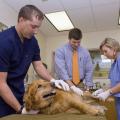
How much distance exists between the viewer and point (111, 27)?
5.00m

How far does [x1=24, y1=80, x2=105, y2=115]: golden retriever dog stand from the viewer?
115 cm

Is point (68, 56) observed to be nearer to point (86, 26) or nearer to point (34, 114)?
point (34, 114)

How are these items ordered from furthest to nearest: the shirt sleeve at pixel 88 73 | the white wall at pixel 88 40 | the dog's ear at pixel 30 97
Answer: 1. the white wall at pixel 88 40
2. the shirt sleeve at pixel 88 73
3. the dog's ear at pixel 30 97

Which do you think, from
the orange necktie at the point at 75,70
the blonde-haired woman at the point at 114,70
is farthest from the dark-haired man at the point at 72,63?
the blonde-haired woman at the point at 114,70

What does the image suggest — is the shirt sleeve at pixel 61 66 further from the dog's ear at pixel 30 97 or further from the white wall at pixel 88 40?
the white wall at pixel 88 40

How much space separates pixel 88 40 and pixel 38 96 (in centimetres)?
435

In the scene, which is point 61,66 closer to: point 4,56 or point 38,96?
point 4,56

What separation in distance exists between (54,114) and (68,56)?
1483 millimetres


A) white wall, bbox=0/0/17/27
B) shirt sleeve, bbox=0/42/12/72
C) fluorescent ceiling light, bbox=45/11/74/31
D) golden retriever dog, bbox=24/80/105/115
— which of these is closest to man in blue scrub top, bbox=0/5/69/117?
shirt sleeve, bbox=0/42/12/72

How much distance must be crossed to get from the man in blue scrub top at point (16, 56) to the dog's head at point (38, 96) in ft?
0.46

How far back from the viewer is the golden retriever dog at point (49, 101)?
115cm

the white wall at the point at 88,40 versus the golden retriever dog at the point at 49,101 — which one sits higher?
the white wall at the point at 88,40

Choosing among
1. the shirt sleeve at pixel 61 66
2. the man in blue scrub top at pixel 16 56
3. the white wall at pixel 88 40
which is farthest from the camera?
the white wall at pixel 88 40

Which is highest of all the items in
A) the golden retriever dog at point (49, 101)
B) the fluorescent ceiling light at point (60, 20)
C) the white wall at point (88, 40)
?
the fluorescent ceiling light at point (60, 20)
